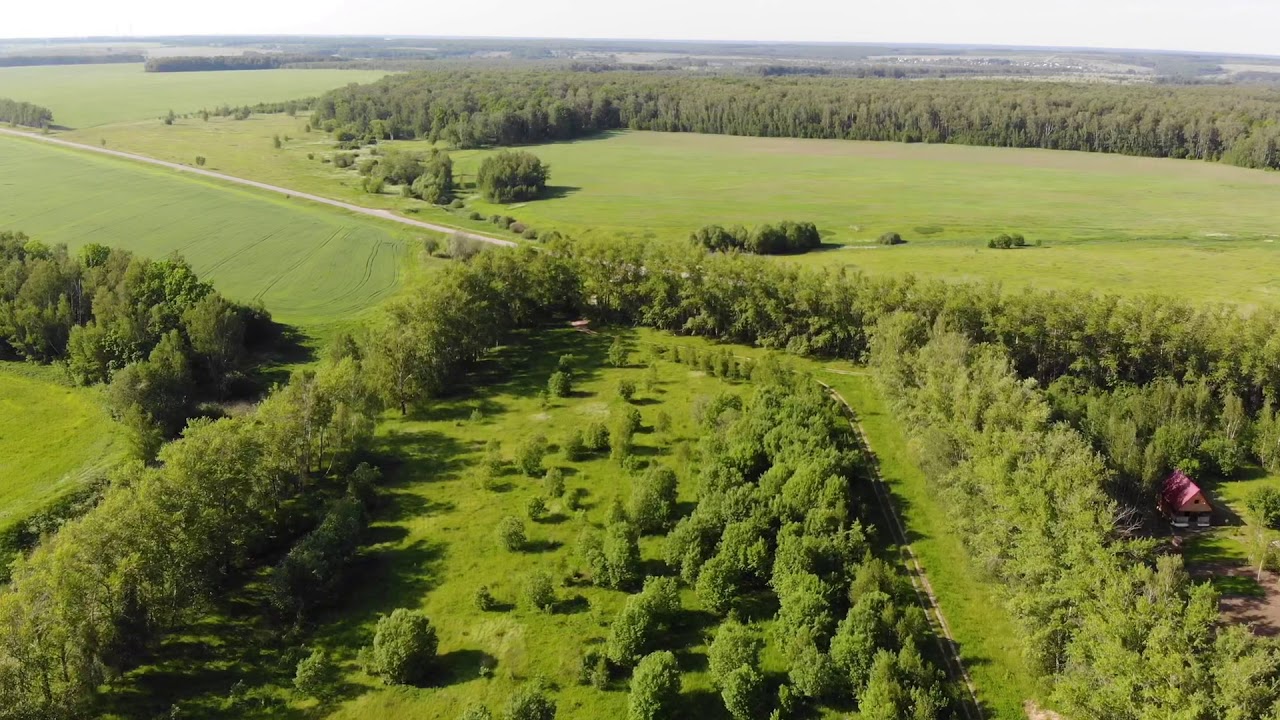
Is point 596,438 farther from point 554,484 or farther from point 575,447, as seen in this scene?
point 554,484

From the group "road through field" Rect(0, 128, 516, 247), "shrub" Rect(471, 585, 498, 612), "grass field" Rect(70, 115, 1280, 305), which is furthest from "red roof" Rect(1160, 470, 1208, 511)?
"road through field" Rect(0, 128, 516, 247)

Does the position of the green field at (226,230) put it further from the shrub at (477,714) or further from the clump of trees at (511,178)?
the shrub at (477,714)

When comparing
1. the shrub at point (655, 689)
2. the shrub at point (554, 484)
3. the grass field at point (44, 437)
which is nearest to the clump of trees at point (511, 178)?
the grass field at point (44, 437)

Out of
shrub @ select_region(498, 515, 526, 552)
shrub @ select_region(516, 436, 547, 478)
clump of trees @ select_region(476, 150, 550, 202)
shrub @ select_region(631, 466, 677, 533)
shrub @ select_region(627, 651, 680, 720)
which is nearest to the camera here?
shrub @ select_region(627, 651, 680, 720)

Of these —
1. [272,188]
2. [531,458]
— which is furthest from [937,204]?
[272,188]

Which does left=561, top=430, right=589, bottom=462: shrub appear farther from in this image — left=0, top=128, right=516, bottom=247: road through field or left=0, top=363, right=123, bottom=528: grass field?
left=0, top=128, right=516, bottom=247: road through field

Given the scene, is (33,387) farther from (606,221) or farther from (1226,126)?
(1226,126)
